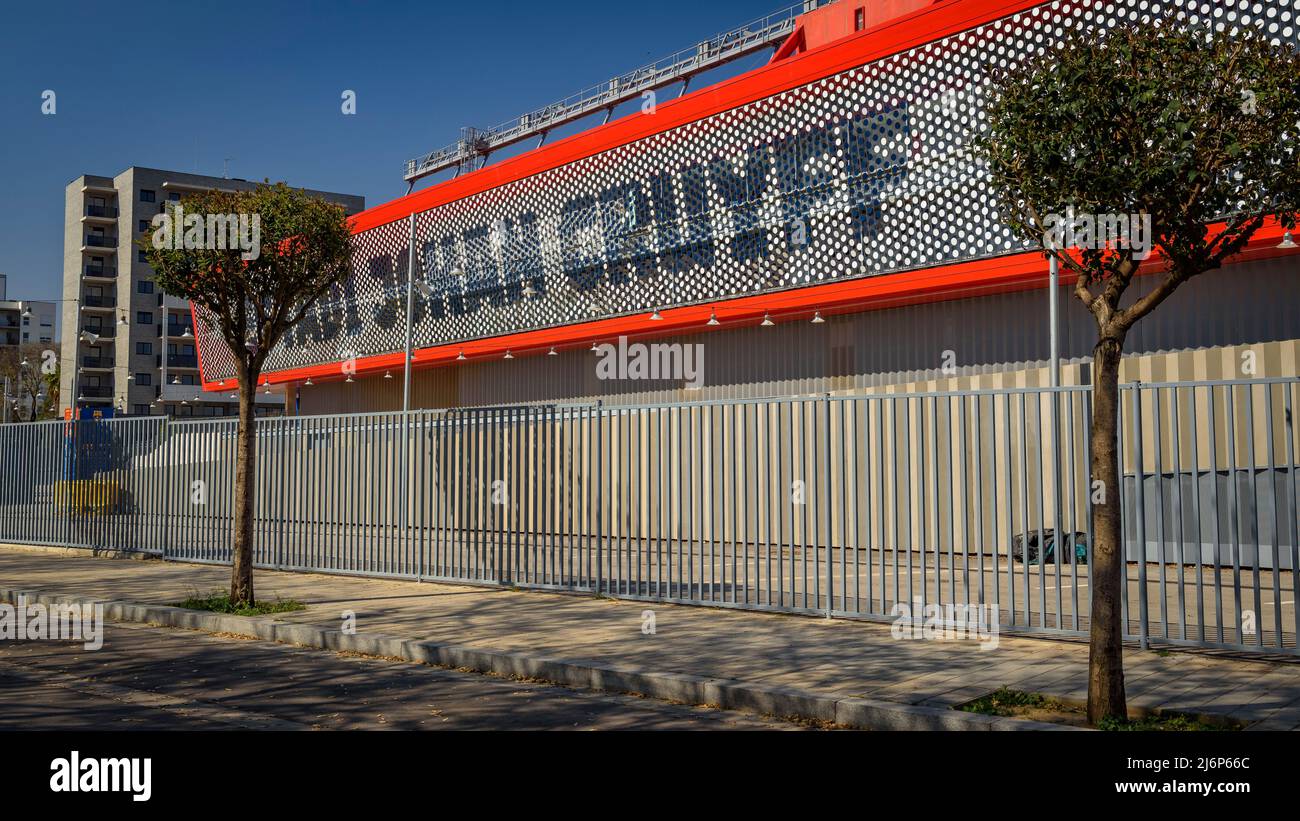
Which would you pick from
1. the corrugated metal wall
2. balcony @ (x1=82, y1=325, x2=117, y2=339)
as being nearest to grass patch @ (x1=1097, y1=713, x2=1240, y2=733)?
the corrugated metal wall

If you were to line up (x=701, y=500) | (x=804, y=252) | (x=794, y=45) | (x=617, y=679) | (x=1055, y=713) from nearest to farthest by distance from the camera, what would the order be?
(x=1055, y=713) < (x=617, y=679) < (x=701, y=500) < (x=804, y=252) < (x=794, y=45)

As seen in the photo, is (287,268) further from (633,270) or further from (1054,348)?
(633,270)

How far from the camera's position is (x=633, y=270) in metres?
23.0

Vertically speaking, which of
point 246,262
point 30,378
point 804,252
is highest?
point 30,378

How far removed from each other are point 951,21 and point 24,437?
1751cm

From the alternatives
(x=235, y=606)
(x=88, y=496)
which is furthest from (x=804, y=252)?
(x=88, y=496)

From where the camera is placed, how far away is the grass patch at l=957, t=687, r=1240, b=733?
5867 millimetres

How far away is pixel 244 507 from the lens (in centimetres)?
1154

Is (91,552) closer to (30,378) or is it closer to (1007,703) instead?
(1007,703)

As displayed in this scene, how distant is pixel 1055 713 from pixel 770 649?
279cm

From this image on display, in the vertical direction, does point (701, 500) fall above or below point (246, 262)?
below

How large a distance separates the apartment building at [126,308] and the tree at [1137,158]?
264ft

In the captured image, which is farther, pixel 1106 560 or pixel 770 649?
pixel 770 649

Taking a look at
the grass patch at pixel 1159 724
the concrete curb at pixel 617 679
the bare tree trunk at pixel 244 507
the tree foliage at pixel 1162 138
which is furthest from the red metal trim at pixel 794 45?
the grass patch at pixel 1159 724
